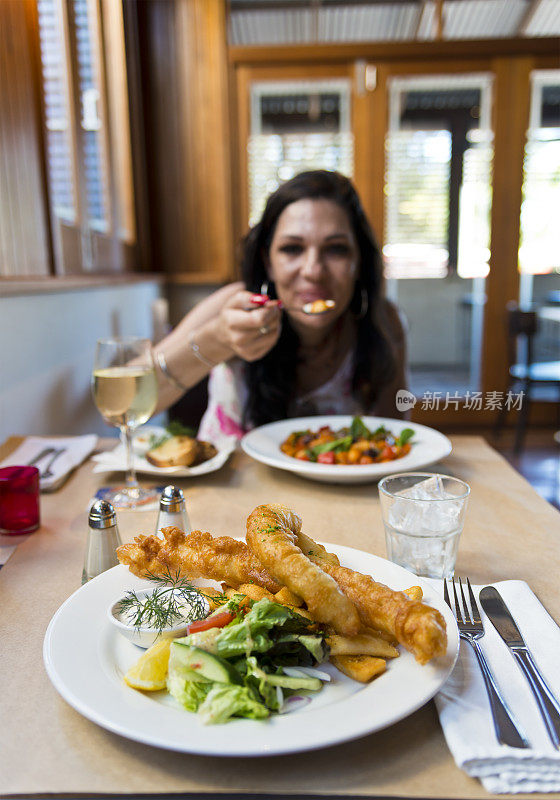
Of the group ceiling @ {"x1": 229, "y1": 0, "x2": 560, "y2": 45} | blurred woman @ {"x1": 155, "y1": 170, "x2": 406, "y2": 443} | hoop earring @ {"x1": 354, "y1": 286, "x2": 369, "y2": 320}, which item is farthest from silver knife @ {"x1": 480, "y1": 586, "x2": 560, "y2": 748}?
ceiling @ {"x1": 229, "y1": 0, "x2": 560, "y2": 45}

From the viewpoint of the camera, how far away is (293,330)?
210 cm

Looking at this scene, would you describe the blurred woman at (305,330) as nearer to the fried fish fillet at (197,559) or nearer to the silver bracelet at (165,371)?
the silver bracelet at (165,371)

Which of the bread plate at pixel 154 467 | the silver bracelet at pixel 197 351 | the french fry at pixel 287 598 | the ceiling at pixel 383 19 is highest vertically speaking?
the ceiling at pixel 383 19

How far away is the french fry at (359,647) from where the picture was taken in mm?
576

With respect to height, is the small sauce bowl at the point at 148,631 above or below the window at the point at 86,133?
below

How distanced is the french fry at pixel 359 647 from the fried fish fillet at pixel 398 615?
13mm

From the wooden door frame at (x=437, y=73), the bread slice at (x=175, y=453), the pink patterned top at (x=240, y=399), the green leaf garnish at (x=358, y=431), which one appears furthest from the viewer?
the wooden door frame at (x=437, y=73)

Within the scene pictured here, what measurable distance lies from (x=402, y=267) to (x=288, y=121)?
1455 mm

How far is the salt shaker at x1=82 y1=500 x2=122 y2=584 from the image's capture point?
80cm

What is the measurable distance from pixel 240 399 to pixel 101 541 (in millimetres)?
1253

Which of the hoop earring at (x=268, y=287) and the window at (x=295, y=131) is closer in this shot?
the hoop earring at (x=268, y=287)

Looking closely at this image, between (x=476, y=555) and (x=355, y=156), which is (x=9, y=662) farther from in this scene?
(x=355, y=156)

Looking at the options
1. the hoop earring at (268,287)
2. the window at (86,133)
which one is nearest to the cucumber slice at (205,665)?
the hoop earring at (268,287)

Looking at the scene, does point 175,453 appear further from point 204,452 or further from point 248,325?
point 248,325
